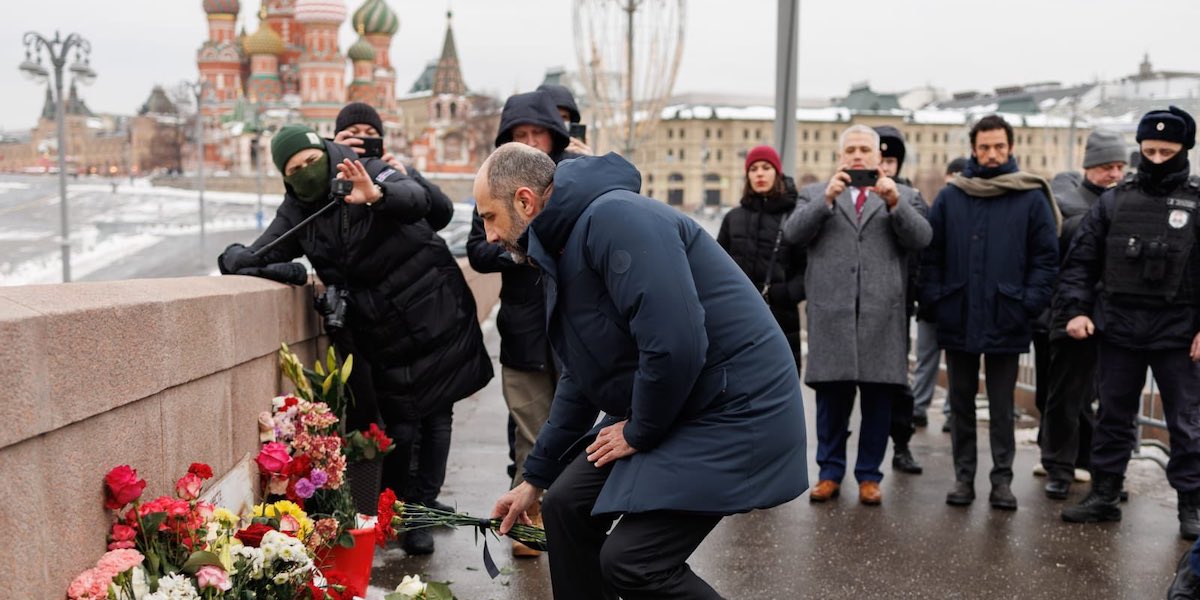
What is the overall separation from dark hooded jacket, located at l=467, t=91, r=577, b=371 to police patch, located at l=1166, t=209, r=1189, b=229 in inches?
112

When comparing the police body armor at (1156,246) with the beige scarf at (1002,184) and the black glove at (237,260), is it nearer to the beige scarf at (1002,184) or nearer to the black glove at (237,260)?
the beige scarf at (1002,184)

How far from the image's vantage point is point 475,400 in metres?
10.5

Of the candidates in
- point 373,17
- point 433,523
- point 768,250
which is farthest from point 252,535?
point 373,17

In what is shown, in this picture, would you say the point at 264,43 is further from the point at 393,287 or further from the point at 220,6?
the point at 393,287

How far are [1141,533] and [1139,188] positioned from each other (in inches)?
64.5

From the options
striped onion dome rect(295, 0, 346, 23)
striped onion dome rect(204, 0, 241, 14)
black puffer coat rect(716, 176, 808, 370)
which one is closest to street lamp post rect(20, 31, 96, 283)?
black puffer coat rect(716, 176, 808, 370)

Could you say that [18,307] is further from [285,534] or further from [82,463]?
[285,534]

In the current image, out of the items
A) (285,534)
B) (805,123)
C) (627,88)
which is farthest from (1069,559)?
(805,123)

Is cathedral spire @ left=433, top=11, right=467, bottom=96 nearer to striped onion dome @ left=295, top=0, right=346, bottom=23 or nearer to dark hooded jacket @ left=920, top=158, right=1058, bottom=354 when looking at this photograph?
striped onion dome @ left=295, top=0, right=346, bottom=23

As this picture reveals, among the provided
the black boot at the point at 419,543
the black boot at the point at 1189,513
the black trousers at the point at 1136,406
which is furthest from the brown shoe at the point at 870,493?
the black boot at the point at 419,543

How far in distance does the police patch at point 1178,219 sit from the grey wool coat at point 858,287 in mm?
1159

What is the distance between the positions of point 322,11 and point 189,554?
353 feet

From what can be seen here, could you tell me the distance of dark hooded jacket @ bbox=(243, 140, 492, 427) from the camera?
5.31 meters

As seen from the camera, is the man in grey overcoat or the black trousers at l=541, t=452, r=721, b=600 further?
the man in grey overcoat
